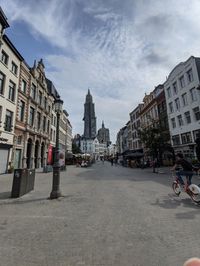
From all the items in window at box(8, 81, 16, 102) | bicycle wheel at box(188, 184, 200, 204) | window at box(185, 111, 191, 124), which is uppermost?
window at box(8, 81, 16, 102)

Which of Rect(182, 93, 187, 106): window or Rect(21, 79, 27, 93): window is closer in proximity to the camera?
Rect(21, 79, 27, 93): window

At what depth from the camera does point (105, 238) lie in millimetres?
4195

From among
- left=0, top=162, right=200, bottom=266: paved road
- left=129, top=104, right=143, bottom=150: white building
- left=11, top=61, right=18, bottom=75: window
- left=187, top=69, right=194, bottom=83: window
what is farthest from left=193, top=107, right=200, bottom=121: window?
left=11, top=61, right=18, bottom=75: window

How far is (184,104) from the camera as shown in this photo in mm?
31094

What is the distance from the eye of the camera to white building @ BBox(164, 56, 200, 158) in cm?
2784

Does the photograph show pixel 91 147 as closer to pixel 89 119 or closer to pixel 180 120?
pixel 89 119

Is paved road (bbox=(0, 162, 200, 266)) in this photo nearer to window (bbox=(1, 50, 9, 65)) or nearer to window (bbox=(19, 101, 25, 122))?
window (bbox=(1, 50, 9, 65))

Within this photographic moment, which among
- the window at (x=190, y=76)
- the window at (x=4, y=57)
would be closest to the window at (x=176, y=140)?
the window at (x=190, y=76)

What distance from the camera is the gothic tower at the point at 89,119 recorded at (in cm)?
18088

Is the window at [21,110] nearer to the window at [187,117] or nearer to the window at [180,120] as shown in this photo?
the window at [187,117]


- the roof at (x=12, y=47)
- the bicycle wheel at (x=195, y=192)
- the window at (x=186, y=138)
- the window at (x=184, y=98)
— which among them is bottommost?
the bicycle wheel at (x=195, y=192)

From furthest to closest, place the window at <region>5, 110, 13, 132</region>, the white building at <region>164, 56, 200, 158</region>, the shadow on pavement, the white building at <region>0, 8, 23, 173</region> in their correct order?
the white building at <region>164, 56, 200, 158</region>, the window at <region>5, 110, 13, 132</region>, the white building at <region>0, 8, 23, 173</region>, the shadow on pavement

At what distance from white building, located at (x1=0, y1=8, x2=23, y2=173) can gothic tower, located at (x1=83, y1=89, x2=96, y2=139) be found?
→ 152 metres

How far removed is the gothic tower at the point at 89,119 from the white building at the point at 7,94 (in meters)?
152
